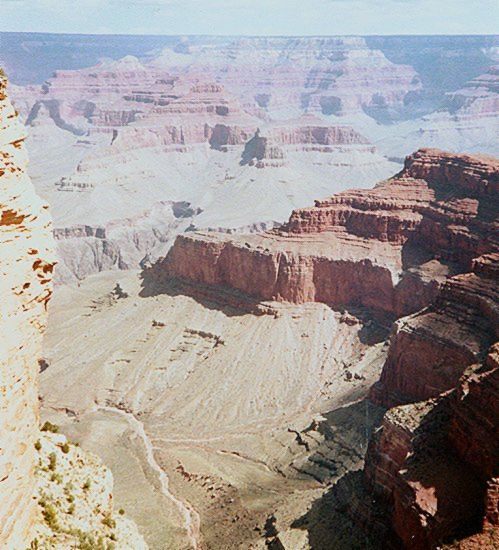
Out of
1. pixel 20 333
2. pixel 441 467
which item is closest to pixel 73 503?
pixel 20 333

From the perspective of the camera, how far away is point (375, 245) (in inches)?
2608

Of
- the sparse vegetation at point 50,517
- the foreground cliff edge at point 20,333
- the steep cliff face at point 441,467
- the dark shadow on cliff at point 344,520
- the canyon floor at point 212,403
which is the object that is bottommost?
the canyon floor at point 212,403

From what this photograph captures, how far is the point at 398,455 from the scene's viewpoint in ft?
103

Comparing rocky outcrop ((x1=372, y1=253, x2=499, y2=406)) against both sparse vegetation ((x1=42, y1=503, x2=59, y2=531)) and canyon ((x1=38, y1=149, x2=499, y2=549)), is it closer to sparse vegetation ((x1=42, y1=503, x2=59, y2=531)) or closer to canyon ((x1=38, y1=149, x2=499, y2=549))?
canyon ((x1=38, y1=149, x2=499, y2=549))

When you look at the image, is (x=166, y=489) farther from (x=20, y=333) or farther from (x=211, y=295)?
(x=211, y=295)

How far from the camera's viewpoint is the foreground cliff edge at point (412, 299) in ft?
91.5

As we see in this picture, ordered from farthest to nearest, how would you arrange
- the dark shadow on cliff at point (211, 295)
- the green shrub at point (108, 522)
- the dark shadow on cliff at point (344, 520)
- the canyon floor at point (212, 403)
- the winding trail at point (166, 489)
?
the dark shadow on cliff at point (211, 295) < the canyon floor at point (212, 403) < the winding trail at point (166, 489) < the dark shadow on cliff at point (344, 520) < the green shrub at point (108, 522)

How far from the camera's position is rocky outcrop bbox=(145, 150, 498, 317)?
61.4 m

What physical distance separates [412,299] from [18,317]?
1936 inches

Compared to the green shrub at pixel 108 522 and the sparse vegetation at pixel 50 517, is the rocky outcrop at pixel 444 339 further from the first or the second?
the sparse vegetation at pixel 50 517

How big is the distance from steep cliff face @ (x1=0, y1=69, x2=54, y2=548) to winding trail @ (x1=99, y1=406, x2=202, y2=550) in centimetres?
2198

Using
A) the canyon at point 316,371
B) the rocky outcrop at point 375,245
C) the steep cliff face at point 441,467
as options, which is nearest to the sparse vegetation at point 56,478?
the canyon at point 316,371

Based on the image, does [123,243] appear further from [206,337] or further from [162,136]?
[206,337]

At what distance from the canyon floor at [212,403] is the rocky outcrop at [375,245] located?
2.44 metres
